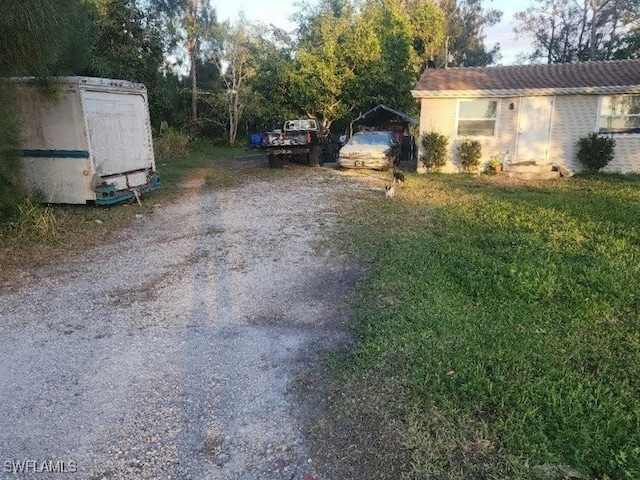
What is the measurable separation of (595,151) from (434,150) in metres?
4.74

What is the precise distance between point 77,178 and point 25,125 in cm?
126

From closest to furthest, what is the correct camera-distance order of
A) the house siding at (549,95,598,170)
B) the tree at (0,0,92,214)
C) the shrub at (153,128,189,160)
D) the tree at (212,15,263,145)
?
the tree at (0,0,92,214) → the house siding at (549,95,598,170) → the shrub at (153,128,189,160) → the tree at (212,15,263,145)

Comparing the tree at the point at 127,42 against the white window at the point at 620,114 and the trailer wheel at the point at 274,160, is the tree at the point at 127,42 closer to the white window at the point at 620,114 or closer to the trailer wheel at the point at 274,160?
the trailer wheel at the point at 274,160

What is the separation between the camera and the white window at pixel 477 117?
15.2m

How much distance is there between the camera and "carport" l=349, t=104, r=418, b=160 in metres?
22.1

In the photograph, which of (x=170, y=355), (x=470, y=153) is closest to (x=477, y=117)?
(x=470, y=153)

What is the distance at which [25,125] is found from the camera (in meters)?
8.41

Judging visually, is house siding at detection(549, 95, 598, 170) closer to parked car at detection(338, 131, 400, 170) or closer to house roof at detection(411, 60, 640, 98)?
house roof at detection(411, 60, 640, 98)

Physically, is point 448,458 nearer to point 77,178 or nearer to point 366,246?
point 366,246

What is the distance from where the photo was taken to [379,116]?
23656 millimetres

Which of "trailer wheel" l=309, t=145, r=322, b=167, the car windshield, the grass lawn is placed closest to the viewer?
the grass lawn

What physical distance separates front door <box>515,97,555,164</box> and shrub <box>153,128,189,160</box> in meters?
14.4

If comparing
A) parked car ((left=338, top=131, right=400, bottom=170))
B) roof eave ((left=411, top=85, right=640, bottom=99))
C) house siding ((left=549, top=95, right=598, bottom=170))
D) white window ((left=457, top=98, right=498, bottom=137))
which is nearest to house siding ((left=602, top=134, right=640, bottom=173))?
house siding ((left=549, top=95, right=598, bottom=170))

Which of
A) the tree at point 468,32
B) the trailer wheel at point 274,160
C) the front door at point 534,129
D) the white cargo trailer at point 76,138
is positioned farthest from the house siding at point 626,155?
the tree at point 468,32
